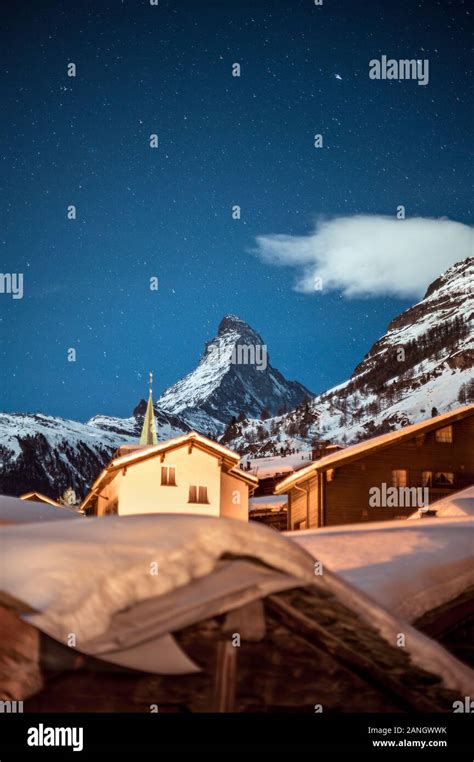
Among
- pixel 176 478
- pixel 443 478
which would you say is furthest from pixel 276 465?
pixel 443 478

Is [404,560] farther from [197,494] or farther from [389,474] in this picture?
[197,494]

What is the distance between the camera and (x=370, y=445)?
31062 mm

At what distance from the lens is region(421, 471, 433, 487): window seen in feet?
106

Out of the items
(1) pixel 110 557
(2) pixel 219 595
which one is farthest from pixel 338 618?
(1) pixel 110 557

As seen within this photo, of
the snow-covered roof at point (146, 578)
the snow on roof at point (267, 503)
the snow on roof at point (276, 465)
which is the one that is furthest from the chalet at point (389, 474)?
the snow-covered roof at point (146, 578)

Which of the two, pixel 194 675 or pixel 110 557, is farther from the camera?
pixel 194 675

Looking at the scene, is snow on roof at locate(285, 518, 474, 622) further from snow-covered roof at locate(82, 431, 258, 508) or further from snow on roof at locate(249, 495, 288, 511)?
snow on roof at locate(249, 495, 288, 511)

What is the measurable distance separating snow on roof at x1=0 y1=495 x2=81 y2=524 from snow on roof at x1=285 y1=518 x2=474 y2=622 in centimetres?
266

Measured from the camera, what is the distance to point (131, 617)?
4227 mm

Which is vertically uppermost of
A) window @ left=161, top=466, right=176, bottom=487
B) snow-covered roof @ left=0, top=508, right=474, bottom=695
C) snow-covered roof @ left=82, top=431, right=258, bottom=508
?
snow-covered roof @ left=82, top=431, right=258, bottom=508

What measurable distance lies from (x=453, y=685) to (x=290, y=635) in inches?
43.2

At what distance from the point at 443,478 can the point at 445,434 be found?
184cm

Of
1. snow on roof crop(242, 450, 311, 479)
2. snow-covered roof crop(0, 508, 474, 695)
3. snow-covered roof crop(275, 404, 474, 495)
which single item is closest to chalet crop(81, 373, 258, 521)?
snow-covered roof crop(275, 404, 474, 495)

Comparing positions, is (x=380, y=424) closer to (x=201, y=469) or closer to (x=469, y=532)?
(x=201, y=469)
